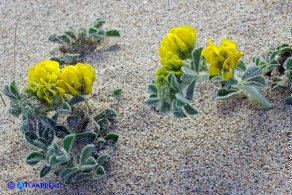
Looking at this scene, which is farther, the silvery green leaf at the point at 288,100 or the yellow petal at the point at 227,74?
the silvery green leaf at the point at 288,100

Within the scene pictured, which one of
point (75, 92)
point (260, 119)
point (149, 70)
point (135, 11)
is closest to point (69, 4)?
point (135, 11)

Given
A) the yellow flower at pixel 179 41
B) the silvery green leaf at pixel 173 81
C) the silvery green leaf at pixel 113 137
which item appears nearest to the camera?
the silvery green leaf at pixel 173 81

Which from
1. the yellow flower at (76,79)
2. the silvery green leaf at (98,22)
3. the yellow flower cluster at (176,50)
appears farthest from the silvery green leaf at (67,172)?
the silvery green leaf at (98,22)

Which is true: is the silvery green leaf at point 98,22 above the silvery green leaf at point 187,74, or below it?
below

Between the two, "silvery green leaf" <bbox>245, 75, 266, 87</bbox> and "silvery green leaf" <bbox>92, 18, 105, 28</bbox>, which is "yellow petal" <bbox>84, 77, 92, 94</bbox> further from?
"silvery green leaf" <bbox>92, 18, 105, 28</bbox>

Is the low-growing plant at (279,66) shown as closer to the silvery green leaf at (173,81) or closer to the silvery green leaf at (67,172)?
the silvery green leaf at (173,81)

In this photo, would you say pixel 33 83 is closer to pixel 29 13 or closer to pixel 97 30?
pixel 97 30

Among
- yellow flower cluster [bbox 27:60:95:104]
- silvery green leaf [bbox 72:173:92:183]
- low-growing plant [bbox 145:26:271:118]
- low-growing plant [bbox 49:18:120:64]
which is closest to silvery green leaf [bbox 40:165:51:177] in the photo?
silvery green leaf [bbox 72:173:92:183]
